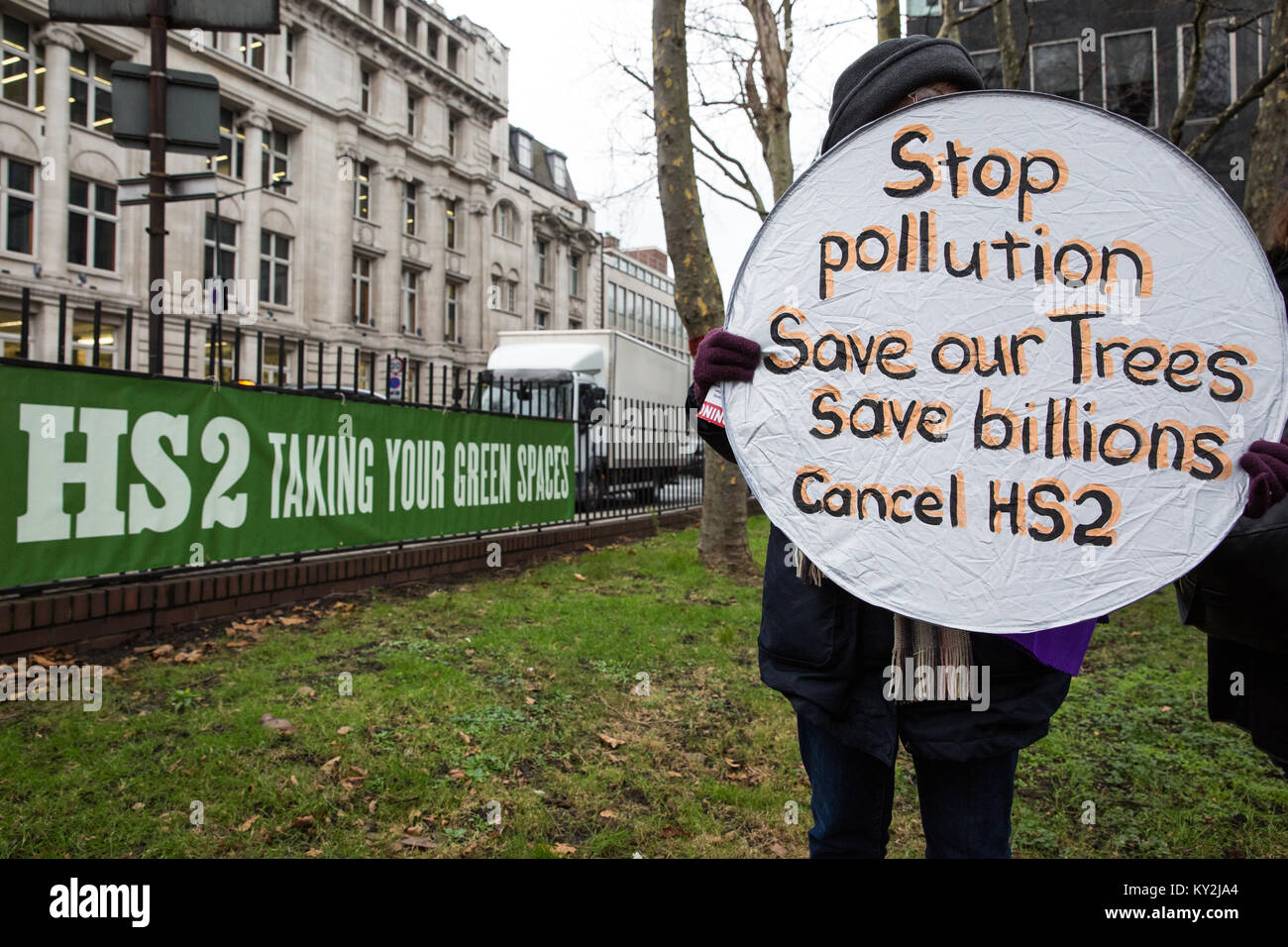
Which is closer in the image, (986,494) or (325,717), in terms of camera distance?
(986,494)

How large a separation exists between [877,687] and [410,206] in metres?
42.2

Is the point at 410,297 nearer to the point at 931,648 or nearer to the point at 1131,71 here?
the point at 1131,71

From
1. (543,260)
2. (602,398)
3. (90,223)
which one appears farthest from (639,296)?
(602,398)

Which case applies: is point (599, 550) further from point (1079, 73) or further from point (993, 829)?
point (1079, 73)

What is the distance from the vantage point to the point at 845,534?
156cm

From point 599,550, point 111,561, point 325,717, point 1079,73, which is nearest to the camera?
point 325,717

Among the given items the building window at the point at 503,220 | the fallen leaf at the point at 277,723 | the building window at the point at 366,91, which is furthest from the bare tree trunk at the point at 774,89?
the building window at the point at 503,220

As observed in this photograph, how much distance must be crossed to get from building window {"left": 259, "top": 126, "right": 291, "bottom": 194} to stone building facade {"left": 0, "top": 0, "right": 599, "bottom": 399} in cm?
9

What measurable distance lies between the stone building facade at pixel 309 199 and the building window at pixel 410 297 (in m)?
0.11

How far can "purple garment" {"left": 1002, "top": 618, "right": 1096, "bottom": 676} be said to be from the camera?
1536mm

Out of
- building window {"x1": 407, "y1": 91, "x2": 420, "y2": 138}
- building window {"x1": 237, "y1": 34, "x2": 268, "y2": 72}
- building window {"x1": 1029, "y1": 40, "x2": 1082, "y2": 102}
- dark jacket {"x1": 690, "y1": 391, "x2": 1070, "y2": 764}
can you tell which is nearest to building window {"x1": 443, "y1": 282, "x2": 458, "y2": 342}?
building window {"x1": 407, "y1": 91, "x2": 420, "y2": 138}

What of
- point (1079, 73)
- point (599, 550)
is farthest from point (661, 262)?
point (599, 550)
